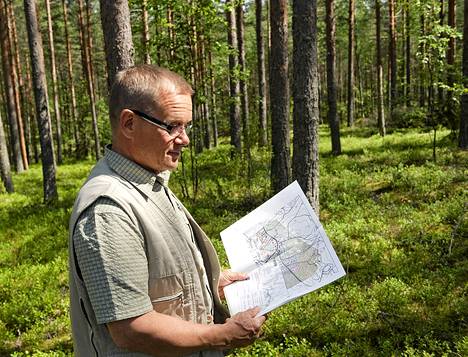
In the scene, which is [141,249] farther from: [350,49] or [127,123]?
[350,49]

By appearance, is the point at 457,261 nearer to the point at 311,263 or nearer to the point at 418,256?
the point at 418,256

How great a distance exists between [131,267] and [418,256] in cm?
606

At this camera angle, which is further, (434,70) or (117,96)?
(434,70)

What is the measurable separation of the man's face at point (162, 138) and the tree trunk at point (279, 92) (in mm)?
8216

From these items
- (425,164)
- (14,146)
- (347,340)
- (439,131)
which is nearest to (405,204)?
(425,164)

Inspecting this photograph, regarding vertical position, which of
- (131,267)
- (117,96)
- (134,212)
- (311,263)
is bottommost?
(311,263)

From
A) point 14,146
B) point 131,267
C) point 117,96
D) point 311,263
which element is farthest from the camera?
point 14,146

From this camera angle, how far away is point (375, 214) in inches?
343

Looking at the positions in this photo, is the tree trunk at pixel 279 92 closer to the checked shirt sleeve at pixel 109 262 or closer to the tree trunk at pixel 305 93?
the tree trunk at pixel 305 93

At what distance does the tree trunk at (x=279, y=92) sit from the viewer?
9461 millimetres

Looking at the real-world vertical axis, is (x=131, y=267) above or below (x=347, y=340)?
above

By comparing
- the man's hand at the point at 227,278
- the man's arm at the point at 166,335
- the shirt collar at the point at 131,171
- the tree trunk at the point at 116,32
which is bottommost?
the man's hand at the point at 227,278

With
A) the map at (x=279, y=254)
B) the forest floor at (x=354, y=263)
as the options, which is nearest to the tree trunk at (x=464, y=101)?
the forest floor at (x=354, y=263)

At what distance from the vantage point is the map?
2.05 metres
